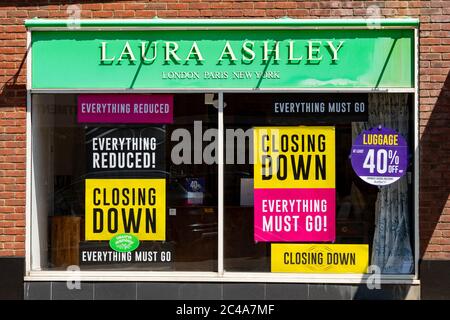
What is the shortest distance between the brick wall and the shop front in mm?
124

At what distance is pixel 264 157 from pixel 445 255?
7.57 feet

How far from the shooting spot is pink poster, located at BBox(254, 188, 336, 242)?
827 centimetres

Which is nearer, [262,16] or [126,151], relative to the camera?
[262,16]

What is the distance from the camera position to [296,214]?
27.2ft

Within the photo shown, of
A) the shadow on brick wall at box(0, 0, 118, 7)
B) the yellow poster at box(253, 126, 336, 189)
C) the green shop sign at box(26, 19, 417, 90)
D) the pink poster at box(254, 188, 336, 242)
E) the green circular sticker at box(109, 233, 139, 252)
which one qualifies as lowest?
the green circular sticker at box(109, 233, 139, 252)

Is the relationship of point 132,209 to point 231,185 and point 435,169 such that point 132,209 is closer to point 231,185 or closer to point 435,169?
point 231,185

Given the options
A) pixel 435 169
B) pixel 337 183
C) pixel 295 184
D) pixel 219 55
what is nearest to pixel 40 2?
pixel 219 55

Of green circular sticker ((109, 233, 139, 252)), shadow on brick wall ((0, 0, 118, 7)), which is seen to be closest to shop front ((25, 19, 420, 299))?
green circular sticker ((109, 233, 139, 252))

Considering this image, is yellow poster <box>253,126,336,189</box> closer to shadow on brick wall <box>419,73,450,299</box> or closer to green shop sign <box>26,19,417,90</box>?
green shop sign <box>26,19,417,90</box>

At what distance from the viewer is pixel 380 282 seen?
8.16 metres

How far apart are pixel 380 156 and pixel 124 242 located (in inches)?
123

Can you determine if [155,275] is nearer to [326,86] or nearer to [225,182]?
[225,182]

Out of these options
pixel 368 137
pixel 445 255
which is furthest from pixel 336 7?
pixel 445 255

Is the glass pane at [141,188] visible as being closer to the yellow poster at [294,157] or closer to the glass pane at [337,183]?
the glass pane at [337,183]
